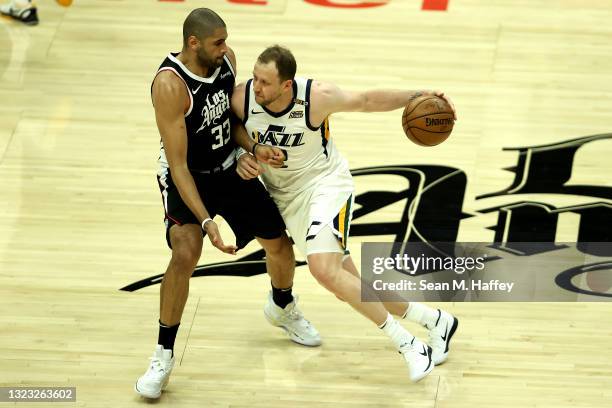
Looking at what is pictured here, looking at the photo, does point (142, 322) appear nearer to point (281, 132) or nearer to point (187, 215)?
point (187, 215)

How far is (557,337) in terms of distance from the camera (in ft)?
21.2

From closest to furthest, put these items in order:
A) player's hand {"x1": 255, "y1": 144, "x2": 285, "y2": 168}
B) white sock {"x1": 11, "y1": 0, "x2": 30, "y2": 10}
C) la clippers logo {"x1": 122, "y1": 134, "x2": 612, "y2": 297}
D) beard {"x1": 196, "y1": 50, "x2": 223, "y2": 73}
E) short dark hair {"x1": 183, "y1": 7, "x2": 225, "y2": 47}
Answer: short dark hair {"x1": 183, "y1": 7, "x2": 225, "y2": 47} → beard {"x1": 196, "y1": 50, "x2": 223, "y2": 73} → player's hand {"x1": 255, "y1": 144, "x2": 285, "y2": 168} → la clippers logo {"x1": 122, "y1": 134, "x2": 612, "y2": 297} → white sock {"x1": 11, "y1": 0, "x2": 30, "y2": 10}

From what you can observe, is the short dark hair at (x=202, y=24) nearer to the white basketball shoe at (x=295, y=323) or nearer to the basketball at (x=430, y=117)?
the basketball at (x=430, y=117)

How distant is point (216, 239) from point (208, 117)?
29.1 inches

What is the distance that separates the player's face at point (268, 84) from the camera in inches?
222

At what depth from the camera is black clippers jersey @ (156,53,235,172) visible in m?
5.82

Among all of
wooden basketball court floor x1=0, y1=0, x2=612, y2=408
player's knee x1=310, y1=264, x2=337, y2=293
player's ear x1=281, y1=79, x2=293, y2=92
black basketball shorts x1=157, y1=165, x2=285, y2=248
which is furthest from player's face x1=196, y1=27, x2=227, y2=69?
wooden basketball court floor x1=0, y1=0, x2=612, y2=408

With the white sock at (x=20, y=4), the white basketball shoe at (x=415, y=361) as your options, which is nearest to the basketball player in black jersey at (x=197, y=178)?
the white basketball shoe at (x=415, y=361)

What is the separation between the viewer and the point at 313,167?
6035 mm

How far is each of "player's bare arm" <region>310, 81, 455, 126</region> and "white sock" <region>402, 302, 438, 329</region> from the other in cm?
118

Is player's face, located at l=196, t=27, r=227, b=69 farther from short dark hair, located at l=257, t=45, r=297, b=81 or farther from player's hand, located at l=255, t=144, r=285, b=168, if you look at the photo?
player's hand, located at l=255, t=144, r=285, b=168

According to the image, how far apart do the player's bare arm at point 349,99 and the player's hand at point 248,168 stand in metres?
0.40

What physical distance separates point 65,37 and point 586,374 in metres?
5.82

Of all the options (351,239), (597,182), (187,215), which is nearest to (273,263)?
(187,215)
